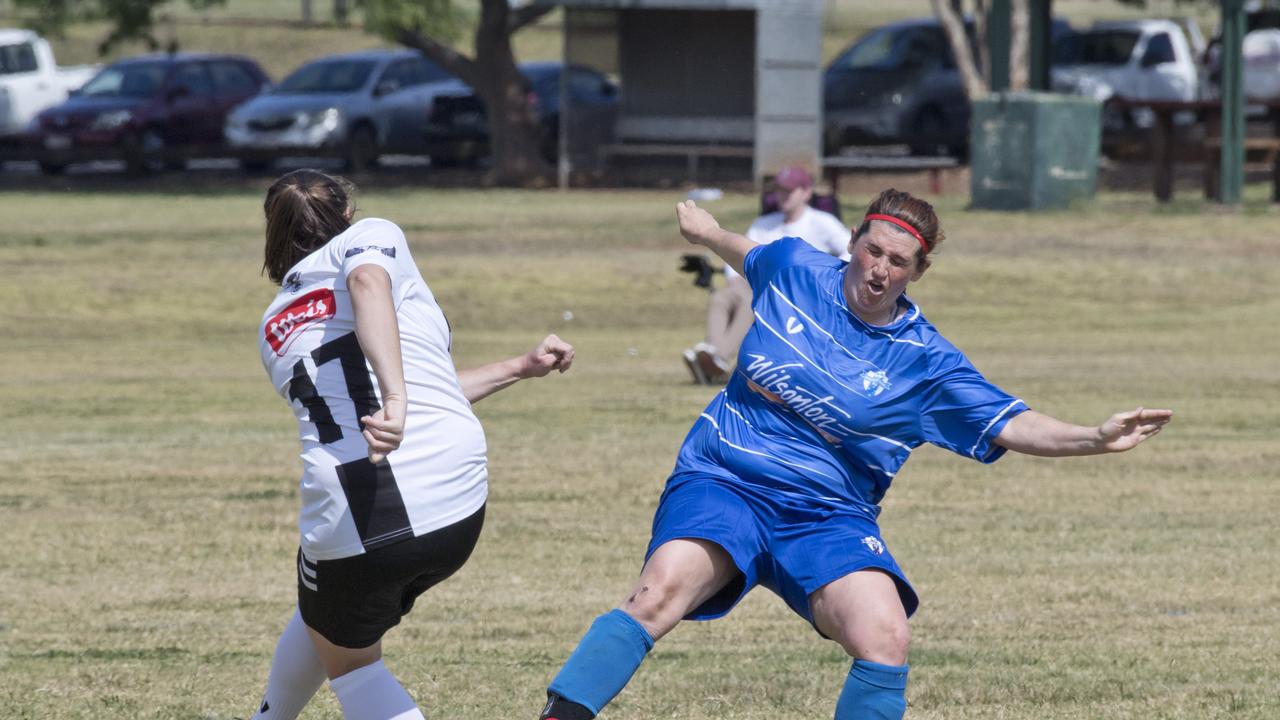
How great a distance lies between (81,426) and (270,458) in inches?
71.0

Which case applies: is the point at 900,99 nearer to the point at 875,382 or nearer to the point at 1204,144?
the point at 1204,144

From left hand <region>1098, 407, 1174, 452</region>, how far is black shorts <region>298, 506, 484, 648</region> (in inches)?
59.5

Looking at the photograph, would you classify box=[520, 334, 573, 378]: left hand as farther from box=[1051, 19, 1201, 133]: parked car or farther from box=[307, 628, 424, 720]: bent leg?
box=[1051, 19, 1201, 133]: parked car

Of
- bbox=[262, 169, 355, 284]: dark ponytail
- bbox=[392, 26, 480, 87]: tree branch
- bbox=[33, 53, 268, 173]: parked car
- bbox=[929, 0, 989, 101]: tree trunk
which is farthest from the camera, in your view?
bbox=[33, 53, 268, 173]: parked car

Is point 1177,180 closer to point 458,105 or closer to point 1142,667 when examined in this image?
point 458,105

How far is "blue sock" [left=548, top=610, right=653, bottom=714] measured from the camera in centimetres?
466

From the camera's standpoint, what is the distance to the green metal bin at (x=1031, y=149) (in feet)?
78.0

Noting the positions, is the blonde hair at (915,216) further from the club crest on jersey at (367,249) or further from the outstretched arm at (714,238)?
the club crest on jersey at (367,249)

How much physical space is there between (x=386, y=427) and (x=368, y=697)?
0.79 m

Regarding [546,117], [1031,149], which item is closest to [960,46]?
[1031,149]

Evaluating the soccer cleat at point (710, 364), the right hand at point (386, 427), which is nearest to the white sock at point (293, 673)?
the right hand at point (386, 427)

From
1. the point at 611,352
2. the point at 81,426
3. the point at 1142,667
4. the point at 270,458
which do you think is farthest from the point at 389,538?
the point at 611,352

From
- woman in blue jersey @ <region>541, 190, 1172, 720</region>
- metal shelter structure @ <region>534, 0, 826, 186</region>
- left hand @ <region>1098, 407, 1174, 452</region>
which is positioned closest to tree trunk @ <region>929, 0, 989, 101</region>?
metal shelter structure @ <region>534, 0, 826, 186</region>

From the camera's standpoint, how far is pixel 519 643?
22.9 feet
